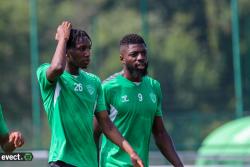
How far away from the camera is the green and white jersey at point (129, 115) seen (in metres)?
9.13

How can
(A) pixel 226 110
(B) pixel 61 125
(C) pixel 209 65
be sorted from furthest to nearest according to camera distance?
(C) pixel 209 65 → (A) pixel 226 110 → (B) pixel 61 125

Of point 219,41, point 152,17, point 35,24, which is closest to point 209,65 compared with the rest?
point 219,41

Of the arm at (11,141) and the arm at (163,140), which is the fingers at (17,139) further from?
the arm at (163,140)

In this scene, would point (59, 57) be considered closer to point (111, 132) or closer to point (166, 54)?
point (111, 132)

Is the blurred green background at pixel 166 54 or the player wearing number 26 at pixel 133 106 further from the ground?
the player wearing number 26 at pixel 133 106

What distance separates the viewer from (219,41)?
88.4ft

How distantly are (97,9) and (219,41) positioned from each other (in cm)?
696

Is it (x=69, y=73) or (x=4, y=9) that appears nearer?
(x=69, y=73)

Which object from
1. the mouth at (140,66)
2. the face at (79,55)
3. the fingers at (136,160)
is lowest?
the fingers at (136,160)

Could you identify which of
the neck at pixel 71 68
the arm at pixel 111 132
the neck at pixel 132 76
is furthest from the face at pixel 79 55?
the neck at pixel 132 76

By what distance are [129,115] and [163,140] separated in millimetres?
460

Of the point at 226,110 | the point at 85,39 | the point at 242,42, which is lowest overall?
the point at 226,110

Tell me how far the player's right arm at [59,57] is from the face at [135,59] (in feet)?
3.23

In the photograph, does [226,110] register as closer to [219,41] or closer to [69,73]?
[219,41]
